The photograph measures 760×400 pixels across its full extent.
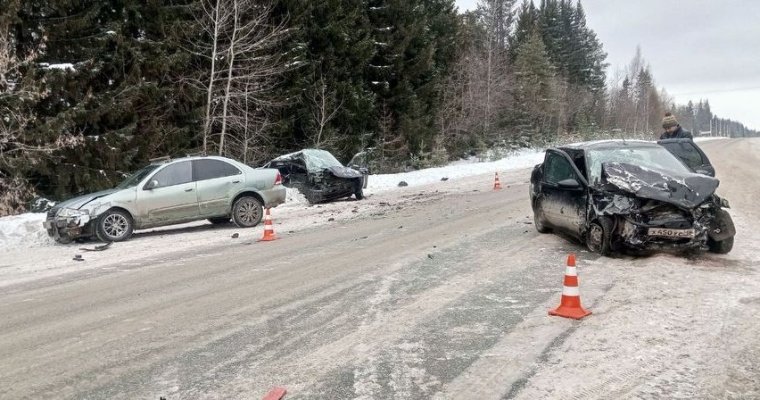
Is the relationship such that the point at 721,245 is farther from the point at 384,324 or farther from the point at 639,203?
the point at 384,324

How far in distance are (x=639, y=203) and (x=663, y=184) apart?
41 centimetres

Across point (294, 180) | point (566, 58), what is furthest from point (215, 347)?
point (566, 58)

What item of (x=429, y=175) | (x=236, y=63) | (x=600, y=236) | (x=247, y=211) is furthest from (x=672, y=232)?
(x=236, y=63)

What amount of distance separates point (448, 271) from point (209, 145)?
17.0 meters

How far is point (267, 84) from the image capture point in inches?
906

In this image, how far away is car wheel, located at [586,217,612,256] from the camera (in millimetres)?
7223

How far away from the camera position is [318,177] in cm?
1644

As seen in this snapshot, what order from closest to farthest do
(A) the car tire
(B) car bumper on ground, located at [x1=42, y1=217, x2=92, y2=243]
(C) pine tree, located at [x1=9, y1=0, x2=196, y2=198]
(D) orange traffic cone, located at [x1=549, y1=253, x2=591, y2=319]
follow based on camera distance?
1. (D) orange traffic cone, located at [x1=549, y1=253, x2=591, y2=319]
2. (A) the car tire
3. (B) car bumper on ground, located at [x1=42, y1=217, x2=92, y2=243]
4. (C) pine tree, located at [x1=9, y1=0, x2=196, y2=198]

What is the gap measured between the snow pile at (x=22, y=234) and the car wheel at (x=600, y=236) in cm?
1033

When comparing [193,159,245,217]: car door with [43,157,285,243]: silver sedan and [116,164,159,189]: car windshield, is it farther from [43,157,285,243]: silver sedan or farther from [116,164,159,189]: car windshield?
[116,164,159,189]: car windshield

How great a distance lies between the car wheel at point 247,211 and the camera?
12.3 metres

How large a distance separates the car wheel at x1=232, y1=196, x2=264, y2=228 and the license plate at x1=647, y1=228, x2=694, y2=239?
8.51 m

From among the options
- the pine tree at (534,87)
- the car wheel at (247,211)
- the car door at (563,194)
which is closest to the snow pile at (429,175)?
the car wheel at (247,211)

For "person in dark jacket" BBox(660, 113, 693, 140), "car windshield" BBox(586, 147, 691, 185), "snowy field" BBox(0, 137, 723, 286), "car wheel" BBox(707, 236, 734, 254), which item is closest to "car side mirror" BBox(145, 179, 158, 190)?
"snowy field" BBox(0, 137, 723, 286)
